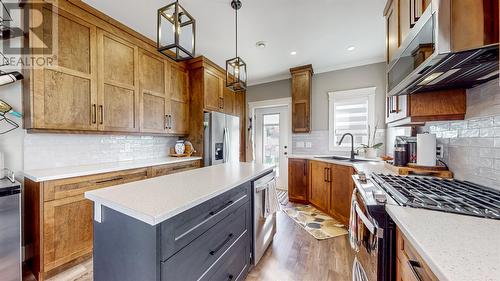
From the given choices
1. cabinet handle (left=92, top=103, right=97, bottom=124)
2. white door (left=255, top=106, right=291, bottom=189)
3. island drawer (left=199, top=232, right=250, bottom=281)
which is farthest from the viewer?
white door (left=255, top=106, right=291, bottom=189)

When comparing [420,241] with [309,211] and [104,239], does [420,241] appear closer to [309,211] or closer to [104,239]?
[104,239]

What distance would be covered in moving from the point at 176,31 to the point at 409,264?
1.71 metres

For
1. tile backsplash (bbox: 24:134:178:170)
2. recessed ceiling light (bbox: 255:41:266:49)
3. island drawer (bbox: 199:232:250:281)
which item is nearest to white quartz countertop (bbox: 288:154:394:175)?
island drawer (bbox: 199:232:250:281)

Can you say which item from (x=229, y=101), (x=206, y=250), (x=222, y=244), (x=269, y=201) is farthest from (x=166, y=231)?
(x=229, y=101)

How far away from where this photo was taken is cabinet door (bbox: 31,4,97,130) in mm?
1777

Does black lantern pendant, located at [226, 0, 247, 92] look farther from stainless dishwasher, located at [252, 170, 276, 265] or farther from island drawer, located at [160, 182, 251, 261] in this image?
island drawer, located at [160, 182, 251, 261]

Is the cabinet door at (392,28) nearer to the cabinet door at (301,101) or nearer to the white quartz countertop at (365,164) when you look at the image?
the white quartz countertop at (365,164)

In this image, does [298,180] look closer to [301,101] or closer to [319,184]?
[319,184]

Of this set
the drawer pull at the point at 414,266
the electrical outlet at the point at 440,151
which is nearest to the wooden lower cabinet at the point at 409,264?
the drawer pull at the point at 414,266

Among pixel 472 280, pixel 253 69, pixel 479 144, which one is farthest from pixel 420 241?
pixel 253 69

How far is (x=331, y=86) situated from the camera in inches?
149

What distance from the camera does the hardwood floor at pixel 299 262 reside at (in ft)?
5.48

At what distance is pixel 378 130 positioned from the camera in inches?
132

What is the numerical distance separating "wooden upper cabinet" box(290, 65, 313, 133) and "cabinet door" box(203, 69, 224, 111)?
1508mm
